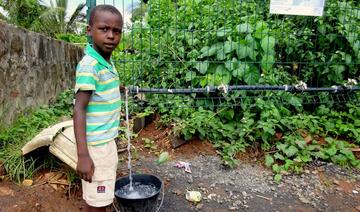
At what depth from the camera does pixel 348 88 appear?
11.2 ft

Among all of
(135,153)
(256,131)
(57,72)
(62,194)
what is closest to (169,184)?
(135,153)

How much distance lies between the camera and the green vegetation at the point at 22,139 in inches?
94.1

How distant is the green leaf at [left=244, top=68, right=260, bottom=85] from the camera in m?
3.37

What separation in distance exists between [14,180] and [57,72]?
2139 millimetres

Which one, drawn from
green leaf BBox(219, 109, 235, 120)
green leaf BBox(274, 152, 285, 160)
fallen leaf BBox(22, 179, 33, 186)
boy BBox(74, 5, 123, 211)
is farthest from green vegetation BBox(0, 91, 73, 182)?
green leaf BBox(274, 152, 285, 160)

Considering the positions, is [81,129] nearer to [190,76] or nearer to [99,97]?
[99,97]

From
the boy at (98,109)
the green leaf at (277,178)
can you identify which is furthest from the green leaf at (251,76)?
the boy at (98,109)

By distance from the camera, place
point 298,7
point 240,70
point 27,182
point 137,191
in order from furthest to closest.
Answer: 1. point 240,70
2. point 298,7
3. point 27,182
4. point 137,191

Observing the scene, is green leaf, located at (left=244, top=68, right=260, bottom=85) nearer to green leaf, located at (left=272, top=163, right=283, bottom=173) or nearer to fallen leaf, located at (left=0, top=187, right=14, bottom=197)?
green leaf, located at (left=272, top=163, right=283, bottom=173)

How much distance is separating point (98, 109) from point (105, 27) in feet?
1.43

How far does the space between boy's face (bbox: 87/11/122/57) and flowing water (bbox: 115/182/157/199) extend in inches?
39.3

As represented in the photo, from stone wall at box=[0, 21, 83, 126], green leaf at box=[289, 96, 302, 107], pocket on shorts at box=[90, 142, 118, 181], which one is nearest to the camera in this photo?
pocket on shorts at box=[90, 142, 118, 181]

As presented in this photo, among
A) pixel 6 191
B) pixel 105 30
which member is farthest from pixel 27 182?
pixel 105 30

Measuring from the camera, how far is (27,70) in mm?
3377
